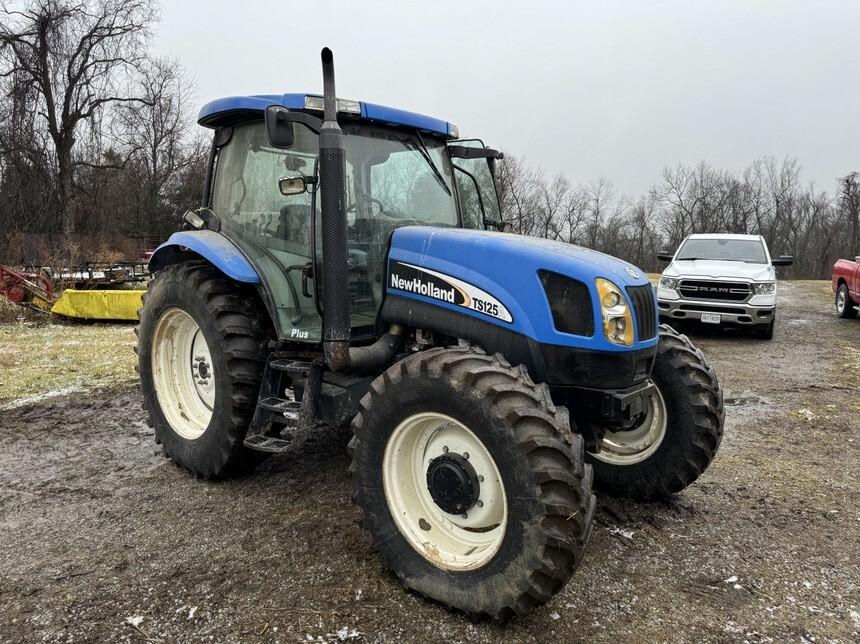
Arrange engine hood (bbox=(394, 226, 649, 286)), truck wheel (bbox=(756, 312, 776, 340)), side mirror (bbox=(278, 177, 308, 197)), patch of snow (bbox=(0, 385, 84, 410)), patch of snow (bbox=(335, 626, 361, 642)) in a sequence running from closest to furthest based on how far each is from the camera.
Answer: patch of snow (bbox=(335, 626, 361, 642)) → engine hood (bbox=(394, 226, 649, 286)) → side mirror (bbox=(278, 177, 308, 197)) → patch of snow (bbox=(0, 385, 84, 410)) → truck wheel (bbox=(756, 312, 776, 340))

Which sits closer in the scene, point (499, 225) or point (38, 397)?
point (499, 225)

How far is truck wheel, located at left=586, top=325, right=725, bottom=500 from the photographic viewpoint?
10.9ft

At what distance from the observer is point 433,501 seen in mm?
2689

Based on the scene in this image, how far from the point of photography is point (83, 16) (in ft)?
75.5

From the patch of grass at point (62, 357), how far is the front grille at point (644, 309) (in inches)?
207

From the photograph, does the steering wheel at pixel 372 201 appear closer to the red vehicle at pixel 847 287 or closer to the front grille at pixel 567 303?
the front grille at pixel 567 303

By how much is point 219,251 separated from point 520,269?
1.89m

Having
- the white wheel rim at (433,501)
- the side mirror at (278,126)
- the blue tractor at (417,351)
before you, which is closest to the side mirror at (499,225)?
Result: the blue tractor at (417,351)

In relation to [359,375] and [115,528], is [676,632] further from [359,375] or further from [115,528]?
[115,528]

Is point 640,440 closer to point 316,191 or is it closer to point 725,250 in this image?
point 316,191

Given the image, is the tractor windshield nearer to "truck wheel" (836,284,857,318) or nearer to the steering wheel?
the steering wheel

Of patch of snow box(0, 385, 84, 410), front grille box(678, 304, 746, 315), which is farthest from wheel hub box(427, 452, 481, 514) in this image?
front grille box(678, 304, 746, 315)

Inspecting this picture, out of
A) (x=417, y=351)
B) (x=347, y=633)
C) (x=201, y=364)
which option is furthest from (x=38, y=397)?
(x=347, y=633)

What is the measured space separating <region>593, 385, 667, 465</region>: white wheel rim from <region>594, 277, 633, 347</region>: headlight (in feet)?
3.03
